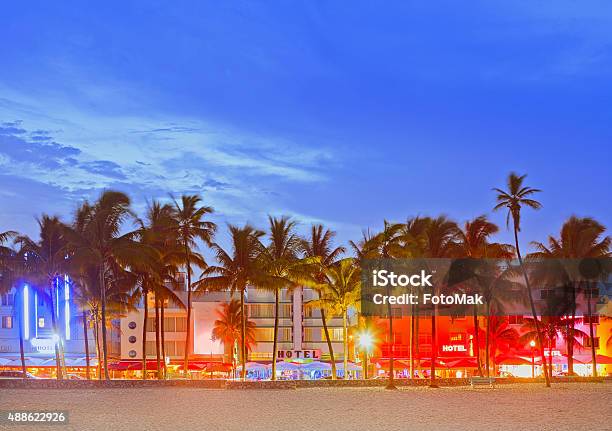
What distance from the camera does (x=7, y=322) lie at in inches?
3420

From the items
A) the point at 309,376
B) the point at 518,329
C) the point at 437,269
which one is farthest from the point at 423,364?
the point at 518,329

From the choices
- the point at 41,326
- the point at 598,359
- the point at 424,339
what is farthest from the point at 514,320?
the point at 41,326

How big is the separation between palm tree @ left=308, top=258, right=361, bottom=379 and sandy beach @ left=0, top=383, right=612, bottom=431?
8.91 metres

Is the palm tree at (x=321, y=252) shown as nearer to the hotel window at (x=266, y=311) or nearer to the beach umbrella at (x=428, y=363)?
the beach umbrella at (x=428, y=363)

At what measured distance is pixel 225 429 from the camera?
1024 inches

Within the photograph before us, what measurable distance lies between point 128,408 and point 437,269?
2852 centimetres

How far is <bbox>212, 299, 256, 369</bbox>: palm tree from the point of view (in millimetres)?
86000

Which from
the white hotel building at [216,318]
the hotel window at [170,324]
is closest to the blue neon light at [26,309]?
the white hotel building at [216,318]

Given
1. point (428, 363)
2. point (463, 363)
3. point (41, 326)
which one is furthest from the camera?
point (41, 326)

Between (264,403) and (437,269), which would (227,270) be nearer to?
(437,269)

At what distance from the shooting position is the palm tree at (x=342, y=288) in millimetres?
55344

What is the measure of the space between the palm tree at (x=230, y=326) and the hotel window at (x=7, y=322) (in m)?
19.8

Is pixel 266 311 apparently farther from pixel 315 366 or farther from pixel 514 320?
pixel 315 366

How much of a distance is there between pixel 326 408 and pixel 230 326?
52.9m
